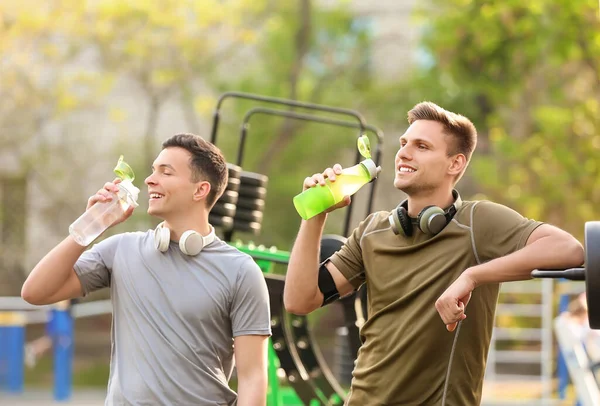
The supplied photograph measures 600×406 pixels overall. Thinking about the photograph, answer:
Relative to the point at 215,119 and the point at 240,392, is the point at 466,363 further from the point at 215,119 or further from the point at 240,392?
the point at 215,119

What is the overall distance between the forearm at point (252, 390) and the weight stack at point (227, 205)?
2302 mm

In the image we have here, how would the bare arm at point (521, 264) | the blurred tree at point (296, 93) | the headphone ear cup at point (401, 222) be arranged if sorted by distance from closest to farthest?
1. the bare arm at point (521, 264)
2. the headphone ear cup at point (401, 222)
3. the blurred tree at point (296, 93)

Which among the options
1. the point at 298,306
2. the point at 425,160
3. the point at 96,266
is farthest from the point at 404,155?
the point at 96,266

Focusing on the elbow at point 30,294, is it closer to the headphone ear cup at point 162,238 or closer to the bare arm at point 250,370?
the headphone ear cup at point 162,238

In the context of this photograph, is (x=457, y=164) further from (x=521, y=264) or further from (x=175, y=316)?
(x=175, y=316)

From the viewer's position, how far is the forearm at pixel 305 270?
3.77 metres

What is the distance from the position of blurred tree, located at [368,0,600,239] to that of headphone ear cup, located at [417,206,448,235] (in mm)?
12506

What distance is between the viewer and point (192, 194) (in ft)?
13.1

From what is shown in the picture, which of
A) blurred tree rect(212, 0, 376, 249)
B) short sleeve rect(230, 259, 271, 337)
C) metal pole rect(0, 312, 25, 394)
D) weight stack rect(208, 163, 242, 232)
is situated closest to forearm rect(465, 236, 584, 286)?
short sleeve rect(230, 259, 271, 337)

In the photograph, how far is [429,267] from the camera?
3713 millimetres

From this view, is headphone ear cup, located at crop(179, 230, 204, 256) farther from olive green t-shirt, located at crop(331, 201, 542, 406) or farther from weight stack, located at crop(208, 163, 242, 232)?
weight stack, located at crop(208, 163, 242, 232)

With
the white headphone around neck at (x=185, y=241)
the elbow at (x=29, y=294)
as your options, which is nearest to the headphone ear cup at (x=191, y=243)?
the white headphone around neck at (x=185, y=241)

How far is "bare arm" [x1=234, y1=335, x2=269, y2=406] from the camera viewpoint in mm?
3789

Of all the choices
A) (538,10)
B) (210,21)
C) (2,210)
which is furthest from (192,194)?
(2,210)
